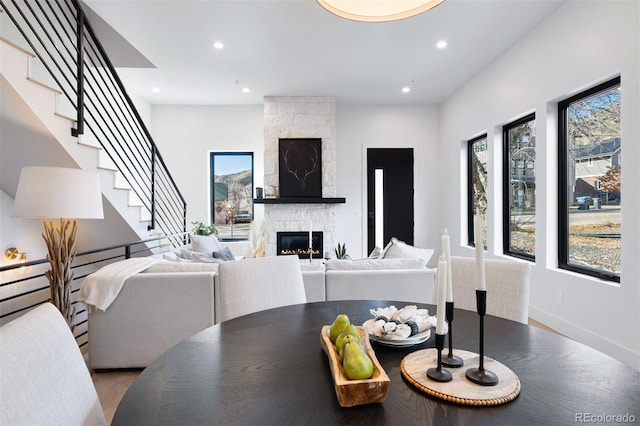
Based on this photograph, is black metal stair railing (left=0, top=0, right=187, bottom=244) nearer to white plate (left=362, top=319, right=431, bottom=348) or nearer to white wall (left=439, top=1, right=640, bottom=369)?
white plate (left=362, top=319, right=431, bottom=348)

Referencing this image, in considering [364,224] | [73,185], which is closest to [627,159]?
[73,185]

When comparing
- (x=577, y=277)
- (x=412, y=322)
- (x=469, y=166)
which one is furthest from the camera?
(x=469, y=166)

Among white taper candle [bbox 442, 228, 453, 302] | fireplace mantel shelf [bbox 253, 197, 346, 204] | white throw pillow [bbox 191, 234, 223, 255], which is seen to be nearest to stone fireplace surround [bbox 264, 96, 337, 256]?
fireplace mantel shelf [bbox 253, 197, 346, 204]

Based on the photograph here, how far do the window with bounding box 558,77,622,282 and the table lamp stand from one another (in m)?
3.68

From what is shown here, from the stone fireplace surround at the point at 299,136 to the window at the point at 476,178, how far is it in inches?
84.5

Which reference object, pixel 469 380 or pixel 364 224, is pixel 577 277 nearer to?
pixel 469 380

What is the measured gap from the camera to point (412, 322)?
3.48ft

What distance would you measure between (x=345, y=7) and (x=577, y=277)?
292 cm

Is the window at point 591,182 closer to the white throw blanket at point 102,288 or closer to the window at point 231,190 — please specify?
the white throw blanket at point 102,288

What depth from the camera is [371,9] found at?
149cm

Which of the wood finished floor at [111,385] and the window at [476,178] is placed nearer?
the wood finished floor at [111,385]

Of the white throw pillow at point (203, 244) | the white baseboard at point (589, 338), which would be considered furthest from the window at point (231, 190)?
the white baseboard at point (589, 338)

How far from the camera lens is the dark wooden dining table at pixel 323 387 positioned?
2.23 ft

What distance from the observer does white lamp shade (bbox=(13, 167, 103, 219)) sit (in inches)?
75.0
